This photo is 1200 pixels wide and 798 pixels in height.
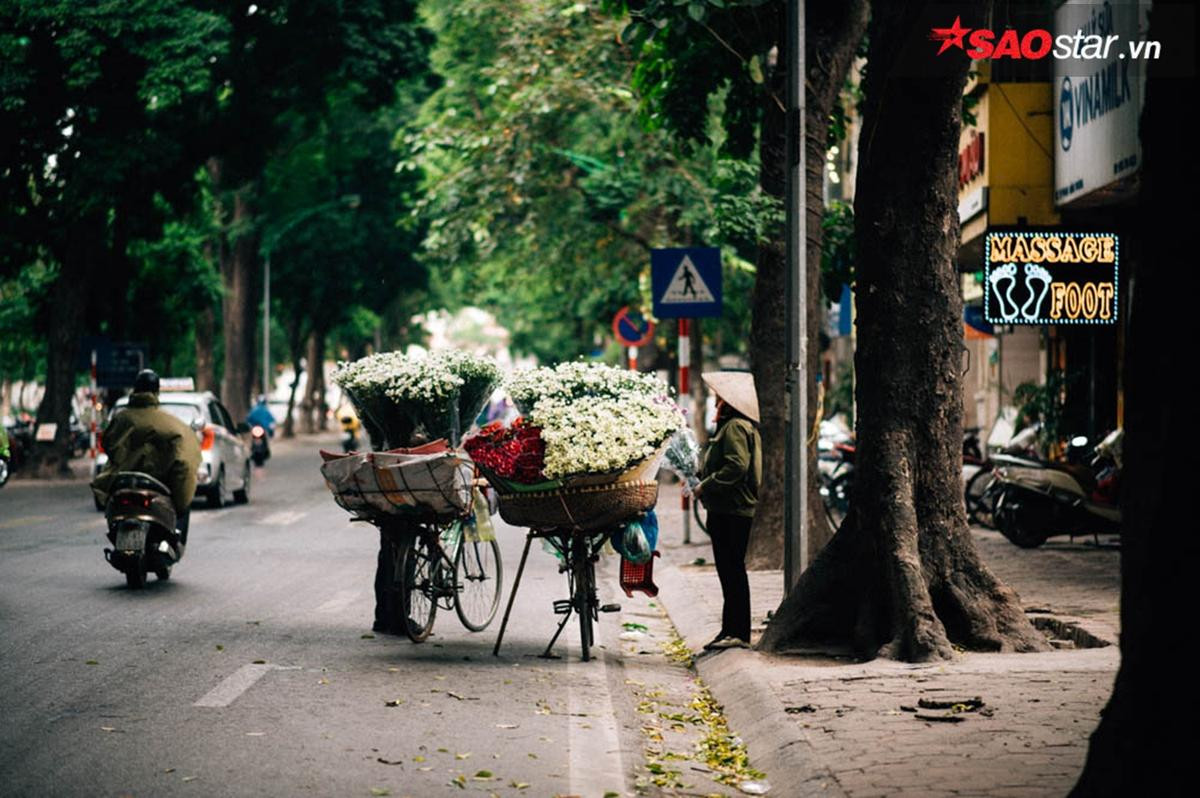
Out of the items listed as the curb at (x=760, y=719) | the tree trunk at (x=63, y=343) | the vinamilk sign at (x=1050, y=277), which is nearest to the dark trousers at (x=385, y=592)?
the curb at (x=760, y=719)

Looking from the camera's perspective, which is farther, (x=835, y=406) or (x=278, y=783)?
(x=835, y=406)

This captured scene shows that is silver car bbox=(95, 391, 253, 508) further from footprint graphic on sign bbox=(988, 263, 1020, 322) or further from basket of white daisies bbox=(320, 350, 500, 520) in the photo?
basket of white daisies bbox=(320, 350, 500, 520)

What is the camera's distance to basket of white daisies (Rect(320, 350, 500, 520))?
10.5 metres

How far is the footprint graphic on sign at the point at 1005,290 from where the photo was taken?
50.9 ft

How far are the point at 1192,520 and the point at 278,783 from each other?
363cm

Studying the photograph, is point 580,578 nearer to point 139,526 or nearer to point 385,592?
point 385,592

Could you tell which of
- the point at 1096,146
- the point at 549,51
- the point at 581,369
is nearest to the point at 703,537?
the point at 1096,146

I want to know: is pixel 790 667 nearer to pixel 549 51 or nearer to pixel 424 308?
pixel 549 51

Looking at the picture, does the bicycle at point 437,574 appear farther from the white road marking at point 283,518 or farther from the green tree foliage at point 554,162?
the green tree foliage at point 554,162

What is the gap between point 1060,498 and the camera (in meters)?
17.2

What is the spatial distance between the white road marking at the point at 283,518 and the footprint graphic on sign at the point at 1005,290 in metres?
10.1

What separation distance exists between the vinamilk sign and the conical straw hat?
5154mm

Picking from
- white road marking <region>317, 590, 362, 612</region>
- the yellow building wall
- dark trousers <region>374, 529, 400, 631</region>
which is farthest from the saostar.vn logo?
white road marking <region>317, 590, 362, 612</region>

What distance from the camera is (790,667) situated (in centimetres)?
A: 973
